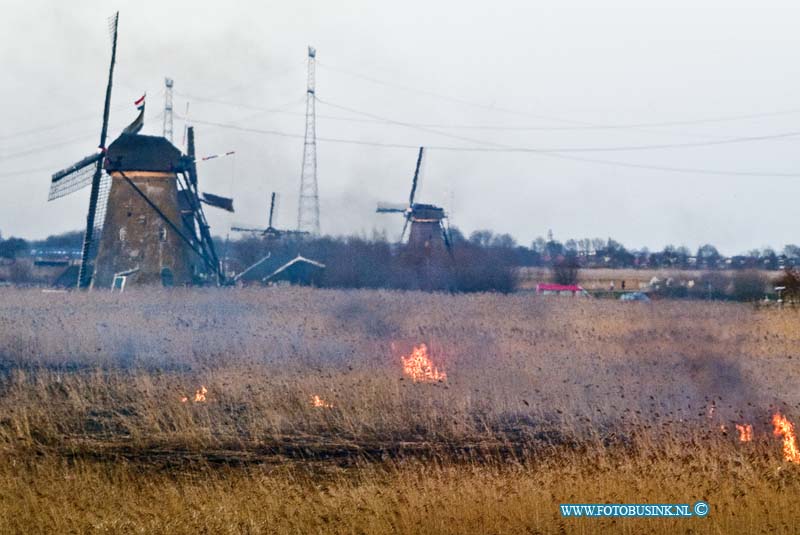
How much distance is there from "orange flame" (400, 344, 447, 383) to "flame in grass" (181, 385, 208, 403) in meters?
4.46

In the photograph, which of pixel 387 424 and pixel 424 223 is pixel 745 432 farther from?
pixel 424 223

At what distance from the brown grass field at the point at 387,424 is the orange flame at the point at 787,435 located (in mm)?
157

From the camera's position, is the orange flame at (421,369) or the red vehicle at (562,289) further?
the red vehicle at (562,289)

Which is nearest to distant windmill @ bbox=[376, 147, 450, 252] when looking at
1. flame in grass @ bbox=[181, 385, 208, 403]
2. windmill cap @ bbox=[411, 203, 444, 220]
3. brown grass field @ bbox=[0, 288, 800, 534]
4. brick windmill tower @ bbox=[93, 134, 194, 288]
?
windmill cap @ bbox=[411, 203, 444, 220]

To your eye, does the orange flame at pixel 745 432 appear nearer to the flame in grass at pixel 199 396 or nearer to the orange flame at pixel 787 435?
the orange flame at pixel 787 435

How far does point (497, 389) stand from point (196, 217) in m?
44.0

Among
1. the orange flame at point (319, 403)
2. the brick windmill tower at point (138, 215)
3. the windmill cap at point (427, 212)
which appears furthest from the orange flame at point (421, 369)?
the windmill cap at point (427, 212)

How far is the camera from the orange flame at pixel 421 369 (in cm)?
2244

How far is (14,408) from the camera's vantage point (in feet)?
59.0

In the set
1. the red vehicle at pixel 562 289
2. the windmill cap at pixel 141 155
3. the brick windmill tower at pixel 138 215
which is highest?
the windmill cap at pixel 141 155

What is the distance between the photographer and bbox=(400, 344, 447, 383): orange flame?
22.4 m

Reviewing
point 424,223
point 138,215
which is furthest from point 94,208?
point 424,223

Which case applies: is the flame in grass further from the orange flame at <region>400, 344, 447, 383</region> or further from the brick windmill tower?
the brick windmill tower

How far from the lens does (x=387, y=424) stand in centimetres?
1802
